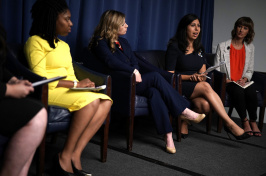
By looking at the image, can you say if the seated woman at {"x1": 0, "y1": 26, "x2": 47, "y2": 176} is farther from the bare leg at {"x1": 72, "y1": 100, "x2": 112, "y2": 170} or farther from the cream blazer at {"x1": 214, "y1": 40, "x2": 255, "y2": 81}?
the cream blazer at {"x1": 214, "y1": 40, "x2": 255, "y2": 81}

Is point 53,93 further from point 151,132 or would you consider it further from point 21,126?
point 151,132

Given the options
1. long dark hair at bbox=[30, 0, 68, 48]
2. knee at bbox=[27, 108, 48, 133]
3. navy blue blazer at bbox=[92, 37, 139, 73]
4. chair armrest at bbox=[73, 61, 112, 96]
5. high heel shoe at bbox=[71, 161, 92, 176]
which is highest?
long dark hair at bbox=[30, 0, 68, 48]

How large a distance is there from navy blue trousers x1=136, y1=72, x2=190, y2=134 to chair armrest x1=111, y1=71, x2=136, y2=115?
196 millimetres

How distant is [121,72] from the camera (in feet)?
7.89

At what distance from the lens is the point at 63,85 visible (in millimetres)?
1975

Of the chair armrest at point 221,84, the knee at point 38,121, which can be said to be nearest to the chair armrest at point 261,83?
the chair armrest at point 221,84

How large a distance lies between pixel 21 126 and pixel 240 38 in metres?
2.93

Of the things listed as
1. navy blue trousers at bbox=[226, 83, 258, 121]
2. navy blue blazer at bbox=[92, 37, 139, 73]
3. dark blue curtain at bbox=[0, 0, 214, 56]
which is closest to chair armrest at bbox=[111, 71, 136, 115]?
navy blue blazer at bbox=[92, 37, 139, 73]

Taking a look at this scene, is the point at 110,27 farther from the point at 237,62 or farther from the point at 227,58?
the point at 237,62

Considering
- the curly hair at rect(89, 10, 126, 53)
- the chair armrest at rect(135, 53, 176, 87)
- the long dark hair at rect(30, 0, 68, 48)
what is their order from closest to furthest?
the long dark hair at rect(30, 0, 68, 48) → the curly hair at rect(89, 10, 126, 53) → the chair armrest at rect(135, 53, 176, 87)

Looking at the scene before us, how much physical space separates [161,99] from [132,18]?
4.37 feet

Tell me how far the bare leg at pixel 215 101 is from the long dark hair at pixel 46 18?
140 centimetres

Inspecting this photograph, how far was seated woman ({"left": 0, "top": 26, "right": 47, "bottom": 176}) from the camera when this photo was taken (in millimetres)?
1229

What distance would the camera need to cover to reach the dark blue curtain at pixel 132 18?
7.88ft
